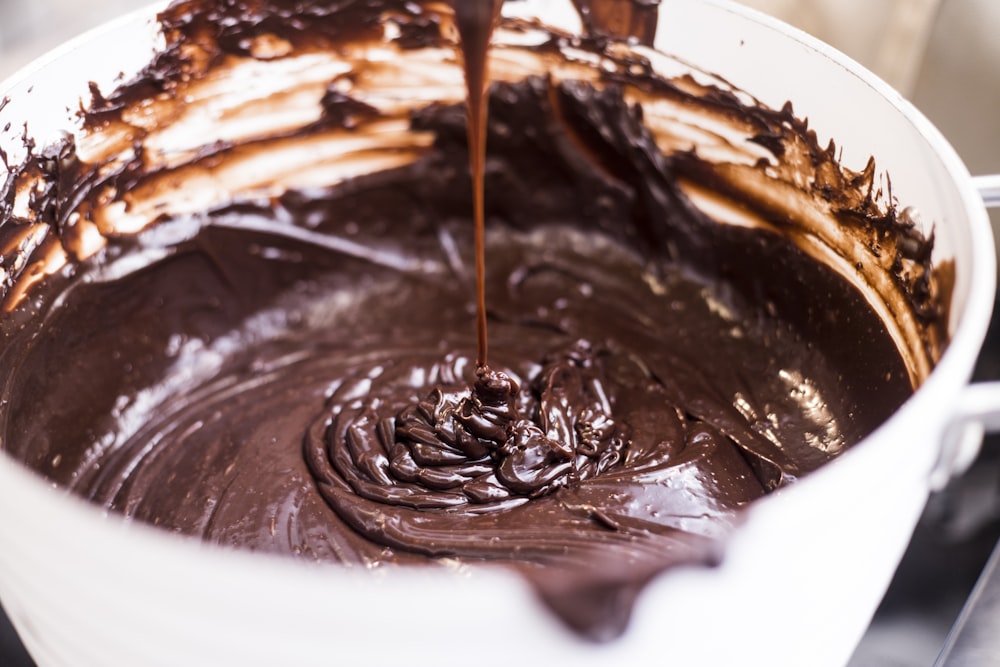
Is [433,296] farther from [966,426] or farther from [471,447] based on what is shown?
[966,426]

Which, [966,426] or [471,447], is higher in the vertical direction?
[966,426]

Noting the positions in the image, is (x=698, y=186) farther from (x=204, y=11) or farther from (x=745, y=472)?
(x=204, y=11)

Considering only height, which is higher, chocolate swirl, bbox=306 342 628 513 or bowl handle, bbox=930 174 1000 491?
bowl handle, bbox=930 174 1000 491

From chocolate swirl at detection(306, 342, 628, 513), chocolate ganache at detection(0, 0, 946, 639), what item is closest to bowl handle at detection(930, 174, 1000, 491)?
chocolate ganache at detection(0, 0, 946, 639)

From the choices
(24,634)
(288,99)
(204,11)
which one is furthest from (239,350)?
(24,634)

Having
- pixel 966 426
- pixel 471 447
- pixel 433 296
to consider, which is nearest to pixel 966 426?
pixel 966 426

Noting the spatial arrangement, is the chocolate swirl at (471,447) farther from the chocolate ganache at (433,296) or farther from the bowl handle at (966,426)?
the bowl handle at (966,426)

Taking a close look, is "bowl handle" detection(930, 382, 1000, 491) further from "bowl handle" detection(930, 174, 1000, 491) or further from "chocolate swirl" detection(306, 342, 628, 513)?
Result: "chocolate swirl" detection(306, 342, 628, 513)
